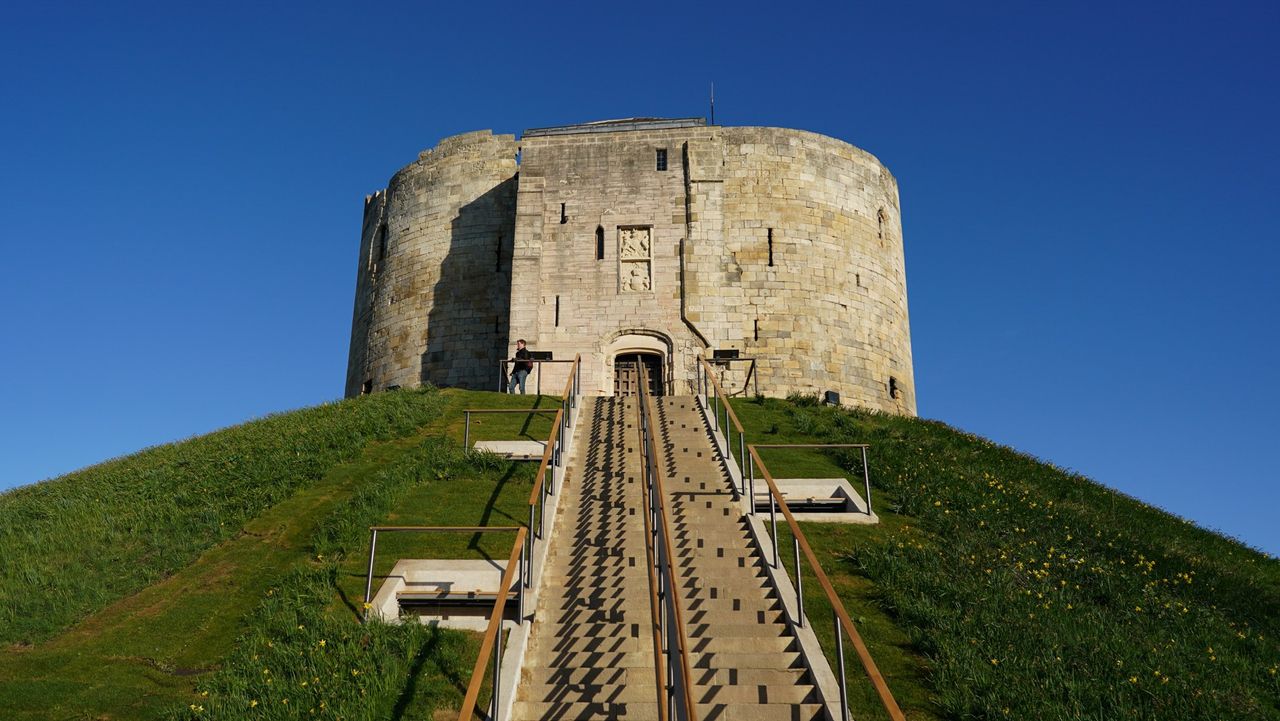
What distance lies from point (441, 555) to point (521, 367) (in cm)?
1290

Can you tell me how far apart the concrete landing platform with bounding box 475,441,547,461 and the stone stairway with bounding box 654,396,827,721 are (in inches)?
106

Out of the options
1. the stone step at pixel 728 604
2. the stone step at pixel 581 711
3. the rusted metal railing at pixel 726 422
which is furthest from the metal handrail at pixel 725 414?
the stone step at pixel 581 711

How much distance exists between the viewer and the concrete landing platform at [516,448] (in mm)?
15004

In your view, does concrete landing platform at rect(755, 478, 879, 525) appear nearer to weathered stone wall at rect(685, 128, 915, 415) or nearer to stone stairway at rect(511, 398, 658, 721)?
stone stairway at rect(511, 398, 658, 721)

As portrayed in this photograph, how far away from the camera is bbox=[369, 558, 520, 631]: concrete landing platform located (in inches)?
380

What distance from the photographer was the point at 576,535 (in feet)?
36.0

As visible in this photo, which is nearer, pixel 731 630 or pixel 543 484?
pixel 731 630

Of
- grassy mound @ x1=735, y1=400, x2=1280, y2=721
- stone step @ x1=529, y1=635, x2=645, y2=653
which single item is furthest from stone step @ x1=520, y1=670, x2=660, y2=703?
grassy mound @ x1=735, y1=400, x2=1280, y2=721

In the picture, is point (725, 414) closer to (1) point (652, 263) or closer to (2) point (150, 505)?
(1) point (652, 263)

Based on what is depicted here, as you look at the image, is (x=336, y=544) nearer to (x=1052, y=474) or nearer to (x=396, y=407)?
(x=396, y=407)

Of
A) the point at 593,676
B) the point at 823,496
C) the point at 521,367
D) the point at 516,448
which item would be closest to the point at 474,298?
the point at 521,367

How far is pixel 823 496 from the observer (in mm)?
13586

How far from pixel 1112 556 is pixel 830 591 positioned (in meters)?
6.58

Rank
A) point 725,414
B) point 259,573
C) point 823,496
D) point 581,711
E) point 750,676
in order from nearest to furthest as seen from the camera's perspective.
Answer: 1. point 581,711
2. point 750,676
3. point 259,573
4. point 823,496
5. point 725,414
